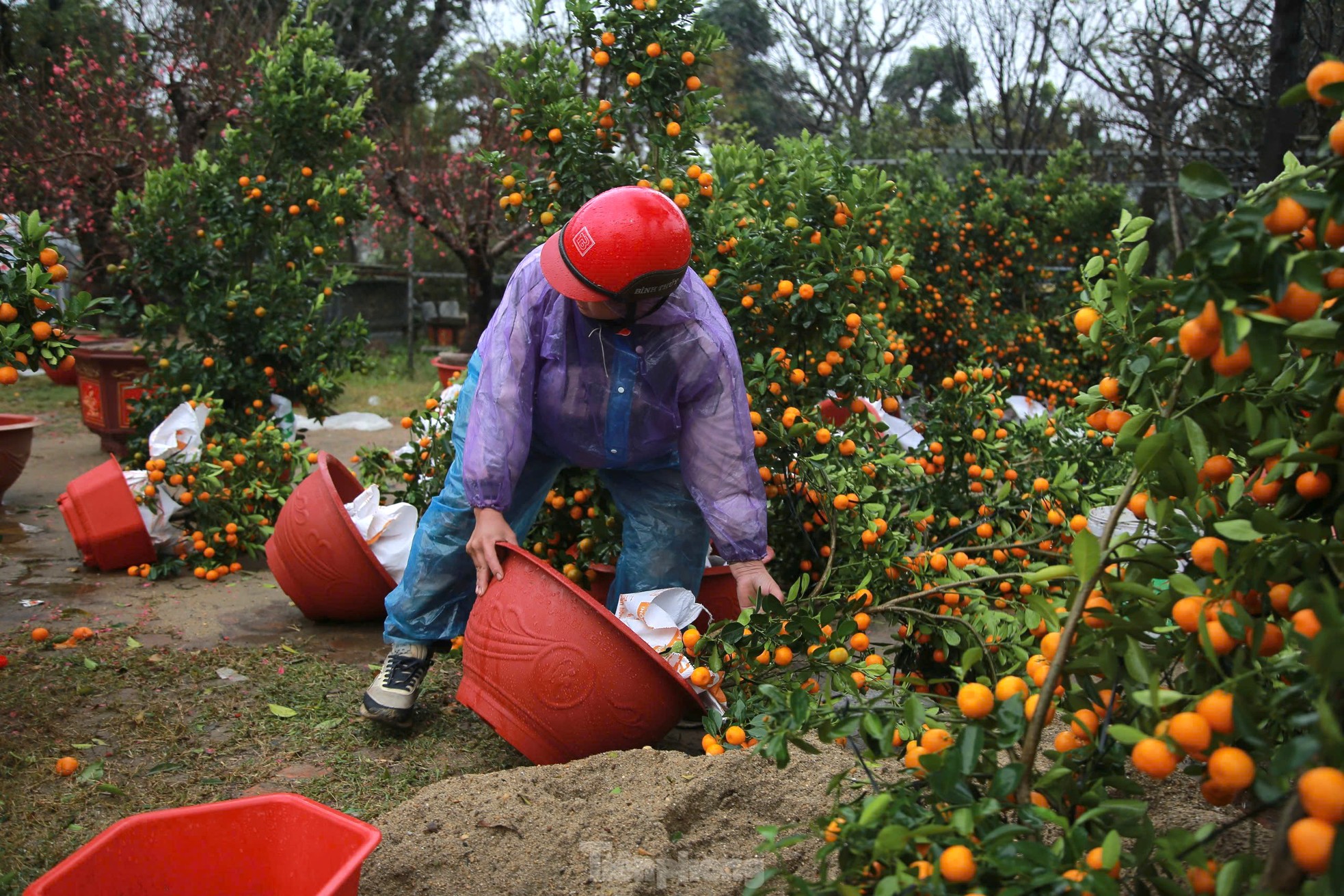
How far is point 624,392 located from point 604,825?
107cm

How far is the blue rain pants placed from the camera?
285 centimetres

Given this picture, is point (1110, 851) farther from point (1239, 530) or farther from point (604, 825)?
point (604, 825)

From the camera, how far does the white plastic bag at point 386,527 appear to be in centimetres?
366

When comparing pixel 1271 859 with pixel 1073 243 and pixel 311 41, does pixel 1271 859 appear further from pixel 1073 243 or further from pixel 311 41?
pixel 1073 243

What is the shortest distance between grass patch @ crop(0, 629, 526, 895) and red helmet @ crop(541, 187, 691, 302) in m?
1.31

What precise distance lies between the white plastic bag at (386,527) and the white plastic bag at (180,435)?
44.3 inches

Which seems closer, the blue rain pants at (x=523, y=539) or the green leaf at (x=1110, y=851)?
the green leaf at (x=1110, y=851)

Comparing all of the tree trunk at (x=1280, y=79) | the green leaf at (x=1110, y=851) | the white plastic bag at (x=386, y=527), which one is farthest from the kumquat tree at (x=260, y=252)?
the tree trunk at (x=1280, y=79)

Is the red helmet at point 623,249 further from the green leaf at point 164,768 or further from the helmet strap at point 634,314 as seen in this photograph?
the green leaf at point 164,768

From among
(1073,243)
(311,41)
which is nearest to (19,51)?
(311,41)

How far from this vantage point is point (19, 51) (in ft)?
32.2

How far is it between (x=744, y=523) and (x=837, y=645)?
0.54 m

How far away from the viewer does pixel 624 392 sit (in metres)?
2.58

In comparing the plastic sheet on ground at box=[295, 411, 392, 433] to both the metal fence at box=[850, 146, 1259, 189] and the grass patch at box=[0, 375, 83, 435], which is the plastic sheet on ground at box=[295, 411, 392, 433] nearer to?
the grass patch at box=[0, 375, 83, 435]
